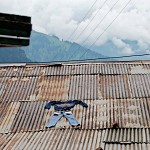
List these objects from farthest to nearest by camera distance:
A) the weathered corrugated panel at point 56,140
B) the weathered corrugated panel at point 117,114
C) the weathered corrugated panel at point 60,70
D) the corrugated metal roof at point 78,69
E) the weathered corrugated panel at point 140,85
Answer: the weathered corrugated panel at point 60,70, the corrugated metal roof at point 78,69, the weathered corrugated panel at point 140,85, the weathered corrugated panel at point 117,114, the weathered corrugated panel at point 56,140

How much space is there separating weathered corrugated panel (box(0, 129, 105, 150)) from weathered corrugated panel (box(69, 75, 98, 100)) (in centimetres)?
366

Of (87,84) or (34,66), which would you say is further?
(34,66)

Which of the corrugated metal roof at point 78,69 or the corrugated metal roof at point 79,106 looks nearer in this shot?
the corrugated metal roof at point 79,106

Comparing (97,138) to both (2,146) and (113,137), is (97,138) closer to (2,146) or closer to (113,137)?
(113,137)

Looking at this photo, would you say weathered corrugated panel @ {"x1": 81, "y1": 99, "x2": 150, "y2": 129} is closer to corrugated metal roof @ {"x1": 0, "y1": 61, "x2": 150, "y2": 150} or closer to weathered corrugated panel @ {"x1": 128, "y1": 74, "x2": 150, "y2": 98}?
corrugated metal roof @ {"x1": 0, "y1": 61, "x2": 150, "y2": 150}

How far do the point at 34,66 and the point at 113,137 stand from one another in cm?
1028

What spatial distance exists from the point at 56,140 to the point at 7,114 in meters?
Result: 4.29

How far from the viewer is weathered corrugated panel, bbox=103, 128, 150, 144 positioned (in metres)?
13.9

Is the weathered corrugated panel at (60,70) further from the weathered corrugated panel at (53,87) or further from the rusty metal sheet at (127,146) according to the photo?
the rusty metal sheet at (127,146)

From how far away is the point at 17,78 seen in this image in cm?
2139

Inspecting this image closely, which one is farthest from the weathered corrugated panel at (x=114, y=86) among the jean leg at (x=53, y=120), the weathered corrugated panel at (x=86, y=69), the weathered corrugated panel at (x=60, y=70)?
the jean leg at (x=53, y=120)

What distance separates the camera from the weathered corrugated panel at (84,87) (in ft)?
62.0

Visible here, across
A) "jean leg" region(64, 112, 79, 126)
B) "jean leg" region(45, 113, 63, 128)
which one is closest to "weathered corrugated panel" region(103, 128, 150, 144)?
"jean leg" region(64, 112, 79, 126)

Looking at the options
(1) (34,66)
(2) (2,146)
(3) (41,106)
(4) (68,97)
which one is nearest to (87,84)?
(4) (68,97)
